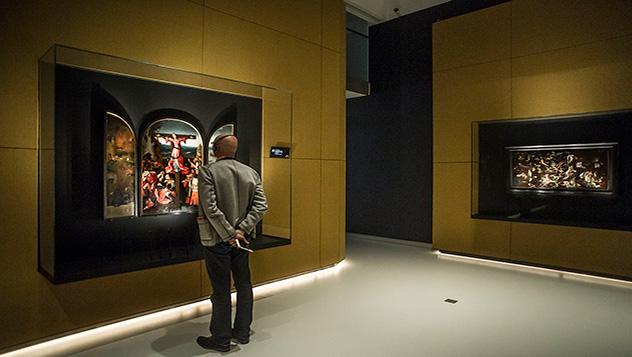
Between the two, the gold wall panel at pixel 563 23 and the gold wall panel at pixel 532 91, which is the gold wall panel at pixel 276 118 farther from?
the gold wall panel at pixel 563 23

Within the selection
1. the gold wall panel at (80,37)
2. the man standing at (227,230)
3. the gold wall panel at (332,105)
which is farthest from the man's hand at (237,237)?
the gold wall panel at (332,105)

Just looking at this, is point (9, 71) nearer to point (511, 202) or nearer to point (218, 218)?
point (218, 218)

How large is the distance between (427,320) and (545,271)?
2.75 m

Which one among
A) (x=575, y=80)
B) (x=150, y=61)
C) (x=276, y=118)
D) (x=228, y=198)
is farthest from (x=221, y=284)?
(x=575, y=80)

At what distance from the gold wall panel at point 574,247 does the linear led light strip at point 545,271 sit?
0.10 m

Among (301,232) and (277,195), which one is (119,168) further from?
(301,232)

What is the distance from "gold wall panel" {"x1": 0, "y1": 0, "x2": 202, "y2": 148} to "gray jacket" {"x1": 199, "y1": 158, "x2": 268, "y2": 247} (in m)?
1.39

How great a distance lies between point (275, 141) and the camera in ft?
13.9

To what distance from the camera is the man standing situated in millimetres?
2977

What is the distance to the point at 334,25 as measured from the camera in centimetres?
566

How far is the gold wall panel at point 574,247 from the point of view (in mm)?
4988

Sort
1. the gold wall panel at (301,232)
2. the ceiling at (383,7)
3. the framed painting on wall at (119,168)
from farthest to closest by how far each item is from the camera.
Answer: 1. the ceiling at (383,7)
2. the gold wall panel at (301,232)
3. the framed painting on wall at (119,168)

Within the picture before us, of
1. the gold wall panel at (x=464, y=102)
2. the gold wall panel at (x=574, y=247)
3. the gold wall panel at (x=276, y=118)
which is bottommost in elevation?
the gold wall panel at (x=574, y=247)

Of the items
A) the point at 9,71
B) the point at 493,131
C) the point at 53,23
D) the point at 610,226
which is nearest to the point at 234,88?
the point at 53,23
